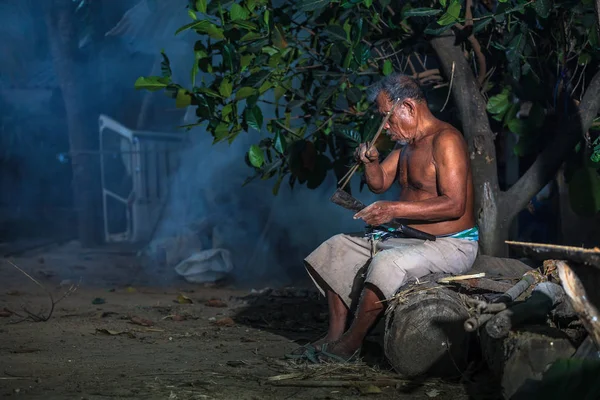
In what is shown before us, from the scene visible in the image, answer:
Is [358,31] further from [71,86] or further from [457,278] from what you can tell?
[71,86]

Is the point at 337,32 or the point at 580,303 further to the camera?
the point at 337,32

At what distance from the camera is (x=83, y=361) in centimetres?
455

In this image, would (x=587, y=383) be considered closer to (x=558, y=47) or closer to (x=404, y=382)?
(x=404, y=382)

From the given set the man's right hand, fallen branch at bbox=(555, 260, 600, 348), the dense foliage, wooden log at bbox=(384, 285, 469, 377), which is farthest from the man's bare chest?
fallen branch at bbox=(555, 260, 600, 348)

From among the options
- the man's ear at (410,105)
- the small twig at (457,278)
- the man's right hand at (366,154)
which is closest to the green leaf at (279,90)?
the man's right hand at (366,154)

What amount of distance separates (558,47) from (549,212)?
3408 millimetres

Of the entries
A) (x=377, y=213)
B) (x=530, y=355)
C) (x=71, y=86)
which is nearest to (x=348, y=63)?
(x=377, y=213)

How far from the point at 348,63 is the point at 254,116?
Result: 0.73 meters

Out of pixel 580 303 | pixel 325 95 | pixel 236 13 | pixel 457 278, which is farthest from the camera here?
pixel 325 95

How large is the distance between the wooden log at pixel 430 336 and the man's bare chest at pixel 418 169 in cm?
83

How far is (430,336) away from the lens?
13.1 feet

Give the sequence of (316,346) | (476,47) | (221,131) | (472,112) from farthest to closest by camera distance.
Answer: (476,47) → (472,112) → (221,131) → (316,346)

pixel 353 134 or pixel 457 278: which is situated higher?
pixel 353 134

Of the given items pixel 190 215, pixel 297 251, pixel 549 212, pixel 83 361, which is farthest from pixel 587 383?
pixel 190 215
